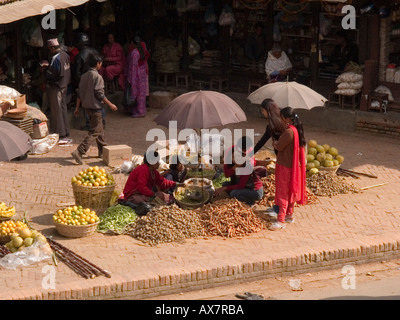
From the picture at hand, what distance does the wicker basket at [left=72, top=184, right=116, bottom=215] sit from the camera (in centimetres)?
1296

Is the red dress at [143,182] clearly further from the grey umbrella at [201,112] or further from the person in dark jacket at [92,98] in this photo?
the person in dark jacket at [92,98]

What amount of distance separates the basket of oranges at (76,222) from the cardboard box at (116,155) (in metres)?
3.57

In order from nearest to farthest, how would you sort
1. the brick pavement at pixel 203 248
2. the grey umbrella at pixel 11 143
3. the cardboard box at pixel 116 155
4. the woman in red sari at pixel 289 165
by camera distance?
the brick pavement at pixel 203 248 → the grey umbrella at pixel 11 143 → the woman in red sari at pixel 289 165 → the cardboard box at pixel 116 155

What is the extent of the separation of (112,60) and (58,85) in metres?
2.91

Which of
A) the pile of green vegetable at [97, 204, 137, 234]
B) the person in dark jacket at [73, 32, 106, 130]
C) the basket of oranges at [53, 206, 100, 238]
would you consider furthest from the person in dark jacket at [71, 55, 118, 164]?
the basket of oranges at [53, 206, 100, 238]

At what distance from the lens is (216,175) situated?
14500mm

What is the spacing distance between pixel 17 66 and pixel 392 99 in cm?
702

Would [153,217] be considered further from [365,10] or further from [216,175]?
[365,10]

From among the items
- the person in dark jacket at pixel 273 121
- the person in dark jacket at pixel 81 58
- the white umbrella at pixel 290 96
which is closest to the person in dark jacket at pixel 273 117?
the person in dark jacket at pixel 273 121

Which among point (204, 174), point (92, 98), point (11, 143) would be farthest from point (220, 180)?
point (11, 143)

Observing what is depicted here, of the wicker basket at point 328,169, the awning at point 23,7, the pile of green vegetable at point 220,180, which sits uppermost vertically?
the awning at point 23,7

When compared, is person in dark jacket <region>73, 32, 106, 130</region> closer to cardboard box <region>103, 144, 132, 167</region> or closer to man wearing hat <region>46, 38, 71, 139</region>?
man wearing hat <region>46, 38, 71, 139</region>

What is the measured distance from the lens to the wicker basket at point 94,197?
13.0 m

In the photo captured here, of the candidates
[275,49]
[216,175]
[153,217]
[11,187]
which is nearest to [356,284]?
[153,217]
